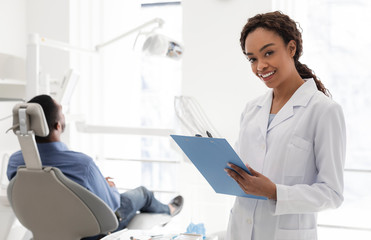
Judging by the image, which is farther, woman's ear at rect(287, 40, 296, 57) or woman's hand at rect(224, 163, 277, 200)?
woman's ear at rect(287, 40, 296, 57)

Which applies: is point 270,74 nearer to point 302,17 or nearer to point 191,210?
point 191,210

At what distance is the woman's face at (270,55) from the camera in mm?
1257

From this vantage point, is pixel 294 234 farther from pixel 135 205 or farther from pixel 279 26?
pixel 135 205

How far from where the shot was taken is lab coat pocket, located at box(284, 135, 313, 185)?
47.6 inches

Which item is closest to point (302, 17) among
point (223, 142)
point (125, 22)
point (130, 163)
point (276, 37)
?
point (125, 22)

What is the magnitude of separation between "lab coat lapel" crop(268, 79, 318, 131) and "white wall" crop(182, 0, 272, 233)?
2.01 m

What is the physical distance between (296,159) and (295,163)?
0.01 metres

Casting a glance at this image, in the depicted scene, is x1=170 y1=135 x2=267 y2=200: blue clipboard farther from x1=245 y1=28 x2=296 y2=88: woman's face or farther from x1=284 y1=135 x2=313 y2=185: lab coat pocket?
x1=245 y1=28 x2=296 y2=88: woman's face

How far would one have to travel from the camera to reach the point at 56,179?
75.2 inches

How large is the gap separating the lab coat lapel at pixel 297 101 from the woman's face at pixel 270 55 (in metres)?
0.06

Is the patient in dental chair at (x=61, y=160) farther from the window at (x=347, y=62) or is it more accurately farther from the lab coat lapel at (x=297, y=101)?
the window at (x=347, y=62)

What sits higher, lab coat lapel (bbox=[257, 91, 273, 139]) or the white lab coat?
lab coat lapel (bbox=[257, 91, 273, 139])

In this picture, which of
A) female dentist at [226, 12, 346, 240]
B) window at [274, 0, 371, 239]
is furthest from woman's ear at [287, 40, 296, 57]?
window at [274, 0, 371, 239]

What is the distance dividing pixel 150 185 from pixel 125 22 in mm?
1594
